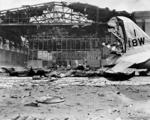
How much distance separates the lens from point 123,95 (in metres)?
4.91

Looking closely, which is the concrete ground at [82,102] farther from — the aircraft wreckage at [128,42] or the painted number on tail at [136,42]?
the painted number on tail at [136,42]

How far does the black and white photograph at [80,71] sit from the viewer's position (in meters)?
4.01

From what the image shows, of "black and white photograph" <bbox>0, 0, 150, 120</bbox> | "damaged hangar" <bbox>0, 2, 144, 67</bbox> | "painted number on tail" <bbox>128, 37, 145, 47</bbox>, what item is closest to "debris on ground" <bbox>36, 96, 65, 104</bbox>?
"black and white photograph" <bbox>0, 0, 150, 120</bbox>

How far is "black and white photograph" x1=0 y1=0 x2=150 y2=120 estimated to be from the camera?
4008 mm

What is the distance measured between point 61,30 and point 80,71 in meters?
16.9

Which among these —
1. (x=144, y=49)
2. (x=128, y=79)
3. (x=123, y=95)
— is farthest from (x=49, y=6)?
(x=123, y=95)

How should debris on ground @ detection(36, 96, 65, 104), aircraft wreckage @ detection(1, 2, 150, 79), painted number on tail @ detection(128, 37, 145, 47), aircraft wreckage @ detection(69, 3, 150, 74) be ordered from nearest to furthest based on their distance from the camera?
1. debris on ground @ detection(36, 96, 65, 104)
2. aircraft wreckage @ detection(1, 2, 150, 79)
3. aircraft wreckage @ detection(69, 3, 150, 74)
4. painted number on tail @ detection(128, 37, 145, 47)

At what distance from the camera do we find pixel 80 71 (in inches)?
366

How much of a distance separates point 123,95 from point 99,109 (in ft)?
3.52

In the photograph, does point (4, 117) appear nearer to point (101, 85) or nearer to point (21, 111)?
point (21, 111)

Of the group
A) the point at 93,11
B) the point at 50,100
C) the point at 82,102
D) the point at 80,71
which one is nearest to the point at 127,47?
the point at 80,71

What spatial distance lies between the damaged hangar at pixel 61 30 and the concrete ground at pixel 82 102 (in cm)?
1643

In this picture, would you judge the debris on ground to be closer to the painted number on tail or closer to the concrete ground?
the concrete ground

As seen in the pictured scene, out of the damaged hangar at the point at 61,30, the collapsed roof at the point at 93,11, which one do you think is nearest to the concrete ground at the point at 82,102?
the damaged hangar at the point at 61,30
